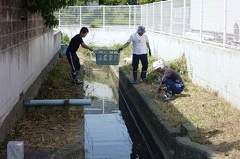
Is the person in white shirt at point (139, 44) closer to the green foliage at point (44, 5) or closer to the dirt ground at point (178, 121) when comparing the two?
the dirt ground at point (178, 121)

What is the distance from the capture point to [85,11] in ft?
92.6

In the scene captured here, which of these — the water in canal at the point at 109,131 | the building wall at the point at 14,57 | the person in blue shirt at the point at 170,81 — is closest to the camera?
the building wall at the point at 14,57

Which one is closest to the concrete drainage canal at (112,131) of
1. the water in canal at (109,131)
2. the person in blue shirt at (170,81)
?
the water in canal at (109,131)

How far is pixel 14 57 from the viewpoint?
7.68 meters

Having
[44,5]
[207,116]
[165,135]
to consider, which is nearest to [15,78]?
[44,5]

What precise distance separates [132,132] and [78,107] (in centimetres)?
132

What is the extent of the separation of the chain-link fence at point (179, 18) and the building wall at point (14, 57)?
4.40 metres

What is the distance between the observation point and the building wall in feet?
22.0

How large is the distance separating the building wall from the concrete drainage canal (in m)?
1.59

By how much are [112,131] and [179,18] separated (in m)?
6.59

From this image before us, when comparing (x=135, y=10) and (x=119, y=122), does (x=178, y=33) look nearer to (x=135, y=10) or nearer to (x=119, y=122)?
(x=119, y=122)

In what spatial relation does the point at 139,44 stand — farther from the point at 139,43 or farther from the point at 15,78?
the point at 15,78

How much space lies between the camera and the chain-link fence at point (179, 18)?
9508 millimetres

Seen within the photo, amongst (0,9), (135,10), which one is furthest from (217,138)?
(135,10)
